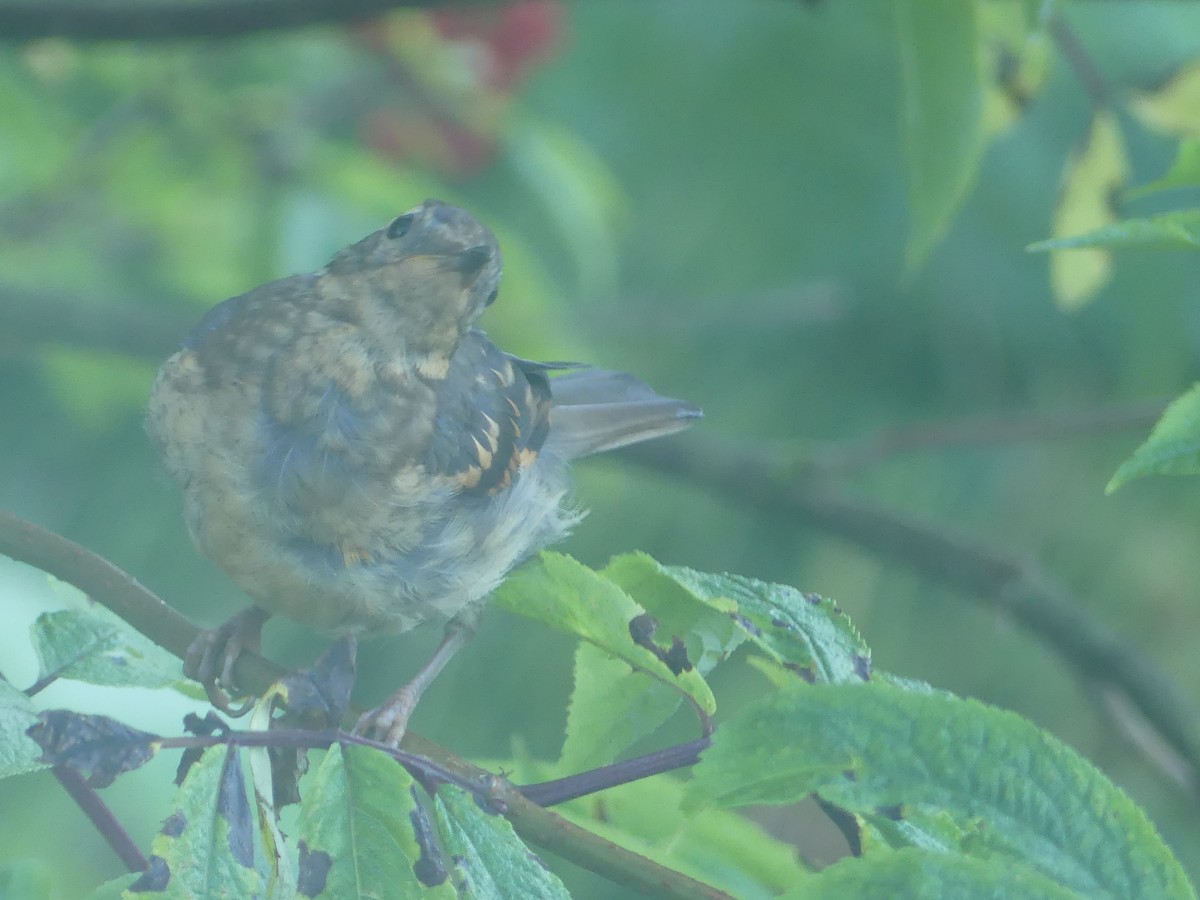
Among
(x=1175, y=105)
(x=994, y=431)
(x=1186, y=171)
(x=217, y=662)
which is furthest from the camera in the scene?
(x=994, y=431)

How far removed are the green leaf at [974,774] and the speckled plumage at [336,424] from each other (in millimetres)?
440

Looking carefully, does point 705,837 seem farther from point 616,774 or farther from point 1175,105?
point 1175,105

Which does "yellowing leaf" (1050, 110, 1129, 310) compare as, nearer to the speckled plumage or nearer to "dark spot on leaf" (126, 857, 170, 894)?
the speckled plumage

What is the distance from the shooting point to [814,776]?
0.55 meters

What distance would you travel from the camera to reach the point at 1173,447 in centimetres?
56

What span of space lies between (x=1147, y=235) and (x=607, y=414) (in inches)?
30.9

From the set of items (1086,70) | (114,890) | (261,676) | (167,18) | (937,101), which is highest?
(1086,70)

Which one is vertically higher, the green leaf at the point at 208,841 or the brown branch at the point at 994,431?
the brown branch at the point at 994,431

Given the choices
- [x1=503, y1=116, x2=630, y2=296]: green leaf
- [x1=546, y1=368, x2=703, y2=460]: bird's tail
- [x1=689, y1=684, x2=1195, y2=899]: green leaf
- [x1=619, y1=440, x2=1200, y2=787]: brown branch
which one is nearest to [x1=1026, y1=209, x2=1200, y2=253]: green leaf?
[x1=689, y1=684, x2=1195, y2=899]: green leaf

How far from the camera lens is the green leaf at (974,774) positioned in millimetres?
527

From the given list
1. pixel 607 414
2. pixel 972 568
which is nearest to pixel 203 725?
pixel 607 414

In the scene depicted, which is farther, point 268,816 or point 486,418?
point 486,418

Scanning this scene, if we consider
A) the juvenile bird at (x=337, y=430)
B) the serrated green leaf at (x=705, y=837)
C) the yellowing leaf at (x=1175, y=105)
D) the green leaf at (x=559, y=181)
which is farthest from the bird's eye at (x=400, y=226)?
the green leaf at (x=559, y=181)

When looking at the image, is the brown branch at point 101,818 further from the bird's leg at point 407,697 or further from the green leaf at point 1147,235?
the green leaf at point 1147,235
